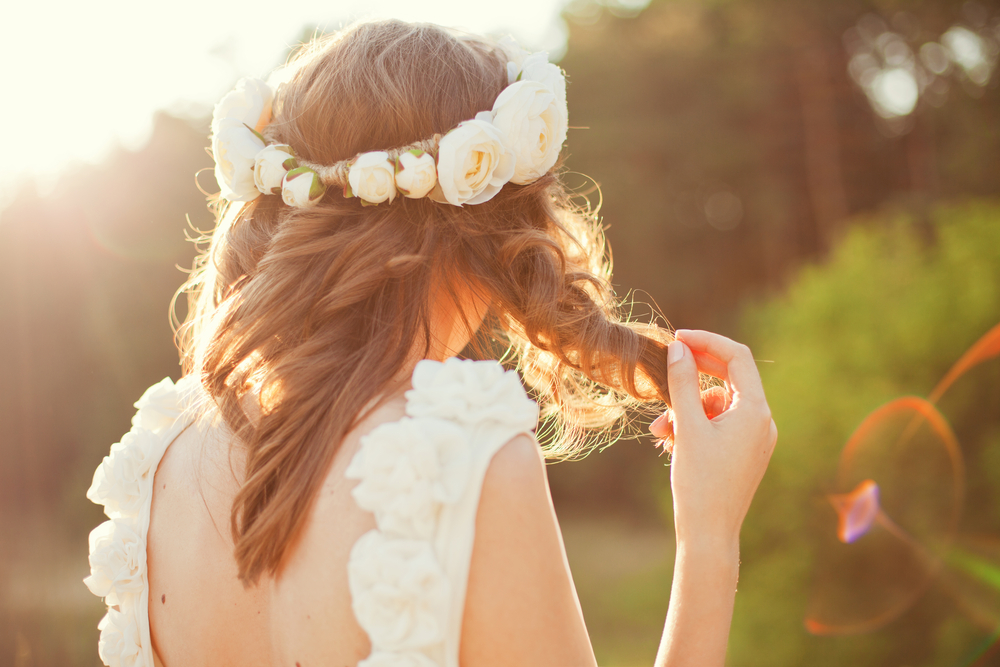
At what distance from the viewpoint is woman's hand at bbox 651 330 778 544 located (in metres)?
1.22

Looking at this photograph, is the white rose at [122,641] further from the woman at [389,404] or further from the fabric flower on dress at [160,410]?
the fabric flower on dress at [160,410]

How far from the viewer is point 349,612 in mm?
1031

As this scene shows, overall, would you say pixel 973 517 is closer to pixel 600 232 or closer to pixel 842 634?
pixel 842 634

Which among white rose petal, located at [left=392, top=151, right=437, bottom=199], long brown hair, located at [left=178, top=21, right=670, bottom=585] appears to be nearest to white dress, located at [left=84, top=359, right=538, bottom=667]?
long brown hair, located at [left=178, top=21, right=670, bottom=585]

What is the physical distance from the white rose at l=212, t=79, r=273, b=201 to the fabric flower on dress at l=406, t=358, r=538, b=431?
619 millimetres

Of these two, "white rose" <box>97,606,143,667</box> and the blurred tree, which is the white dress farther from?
the blurred tree

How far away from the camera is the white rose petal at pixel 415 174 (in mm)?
1227

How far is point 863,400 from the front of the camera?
4.25 metres

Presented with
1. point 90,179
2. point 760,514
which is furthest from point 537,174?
point 90,179

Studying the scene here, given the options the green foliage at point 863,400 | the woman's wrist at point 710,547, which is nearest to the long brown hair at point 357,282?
the woman's wrist at point 710,547

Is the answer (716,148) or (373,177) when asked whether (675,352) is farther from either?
(716,148)

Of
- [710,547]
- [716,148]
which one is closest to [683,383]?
[710,547]

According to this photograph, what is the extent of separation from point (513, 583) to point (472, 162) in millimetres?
700

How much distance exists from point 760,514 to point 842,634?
2.59ft
